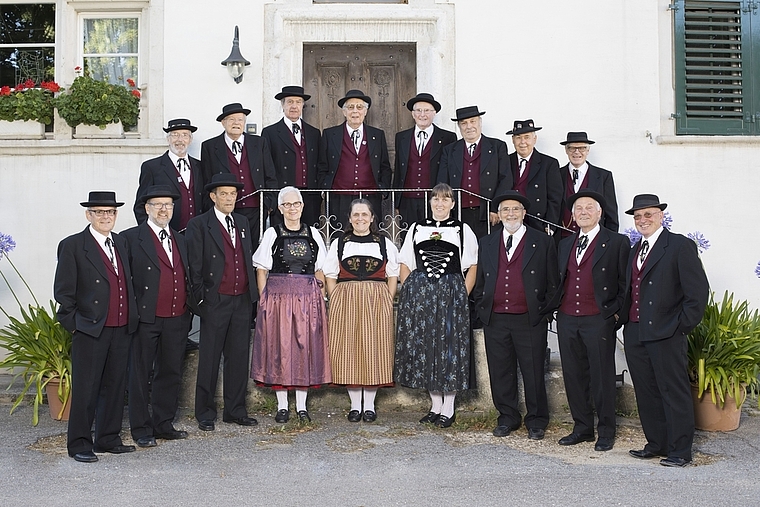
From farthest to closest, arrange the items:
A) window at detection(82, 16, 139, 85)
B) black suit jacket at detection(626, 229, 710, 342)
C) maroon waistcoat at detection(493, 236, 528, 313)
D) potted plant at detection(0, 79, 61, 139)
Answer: window at detection(82, 16, 139, 85)
potted plant at detection(0, 79, 61, 139)
maroon waistcoat at detection(493, 236, 528, 313)
black suit jacket at detection(626, 229, 710, 342)

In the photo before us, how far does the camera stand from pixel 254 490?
5168mm

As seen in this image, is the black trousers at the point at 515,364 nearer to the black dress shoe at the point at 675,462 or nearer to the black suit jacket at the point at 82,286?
the black dress shoe at the point at 675,462

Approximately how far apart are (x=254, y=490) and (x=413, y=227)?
245 centimetres

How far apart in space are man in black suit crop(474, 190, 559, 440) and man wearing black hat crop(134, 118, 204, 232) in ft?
7.63

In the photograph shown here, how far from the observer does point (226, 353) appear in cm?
675

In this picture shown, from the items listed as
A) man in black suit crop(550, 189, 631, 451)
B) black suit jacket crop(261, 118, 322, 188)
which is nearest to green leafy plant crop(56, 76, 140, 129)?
black suit jacket crop(261, 118, 322, 188)

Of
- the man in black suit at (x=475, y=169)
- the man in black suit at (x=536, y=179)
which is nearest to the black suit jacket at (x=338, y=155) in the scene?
the man in black suit at (x=475, y=169)

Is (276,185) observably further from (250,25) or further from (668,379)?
(668,379)

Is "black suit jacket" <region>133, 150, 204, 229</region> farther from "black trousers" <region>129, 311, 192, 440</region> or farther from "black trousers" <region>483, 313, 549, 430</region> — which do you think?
"black trousers" <region>483, 313, 549, 430</region>

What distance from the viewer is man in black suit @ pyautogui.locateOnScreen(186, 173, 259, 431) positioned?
6562 mm

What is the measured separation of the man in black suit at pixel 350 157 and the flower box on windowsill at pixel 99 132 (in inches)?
88.1

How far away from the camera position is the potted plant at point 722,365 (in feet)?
21.7

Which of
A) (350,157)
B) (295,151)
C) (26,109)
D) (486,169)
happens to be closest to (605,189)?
(486,169)

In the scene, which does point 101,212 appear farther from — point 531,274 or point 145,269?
point 531,274
